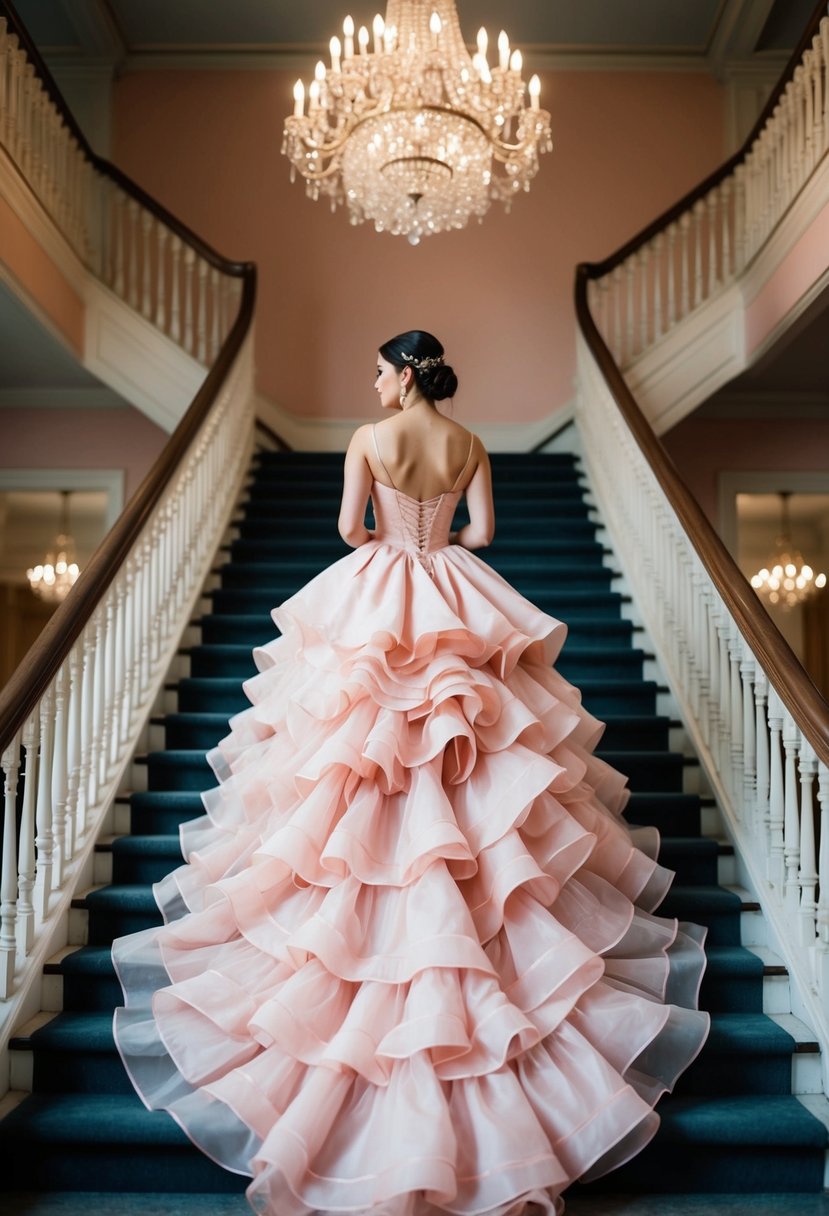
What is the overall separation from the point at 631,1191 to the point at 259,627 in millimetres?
2982

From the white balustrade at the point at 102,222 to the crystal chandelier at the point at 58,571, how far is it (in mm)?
1910

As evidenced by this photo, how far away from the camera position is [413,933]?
2.50 metres

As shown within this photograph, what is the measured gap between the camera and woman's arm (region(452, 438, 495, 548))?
3346 millimetres

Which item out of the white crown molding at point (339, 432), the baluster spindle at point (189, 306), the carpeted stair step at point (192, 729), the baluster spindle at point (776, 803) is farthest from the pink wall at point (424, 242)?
the baluster spindle at point (776, 803)

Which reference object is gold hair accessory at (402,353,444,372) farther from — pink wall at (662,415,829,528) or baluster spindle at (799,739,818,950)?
pink wall at (662,415,829,528)

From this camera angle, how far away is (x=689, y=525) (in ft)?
13.2

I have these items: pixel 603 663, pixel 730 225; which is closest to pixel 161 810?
pixel 603 663

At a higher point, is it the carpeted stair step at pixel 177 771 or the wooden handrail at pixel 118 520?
the wooden handrail at pixel 118 520

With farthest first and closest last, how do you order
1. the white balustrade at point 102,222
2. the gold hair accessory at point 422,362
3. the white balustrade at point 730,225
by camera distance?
the white balustrade at point 102,222 → the white balustrade at point 730,225 → the gold hair accessory at point 422,362

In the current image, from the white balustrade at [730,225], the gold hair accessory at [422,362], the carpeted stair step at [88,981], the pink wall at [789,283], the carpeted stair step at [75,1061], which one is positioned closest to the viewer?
the carpeted stair step at [75,1061]

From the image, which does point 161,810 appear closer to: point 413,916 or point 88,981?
point 88,981

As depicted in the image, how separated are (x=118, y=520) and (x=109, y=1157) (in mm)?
2077

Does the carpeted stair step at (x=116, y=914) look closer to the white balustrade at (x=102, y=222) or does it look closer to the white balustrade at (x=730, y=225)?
the white balustrade at (x=102, y=222)

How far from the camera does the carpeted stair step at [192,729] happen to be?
4215 mm
